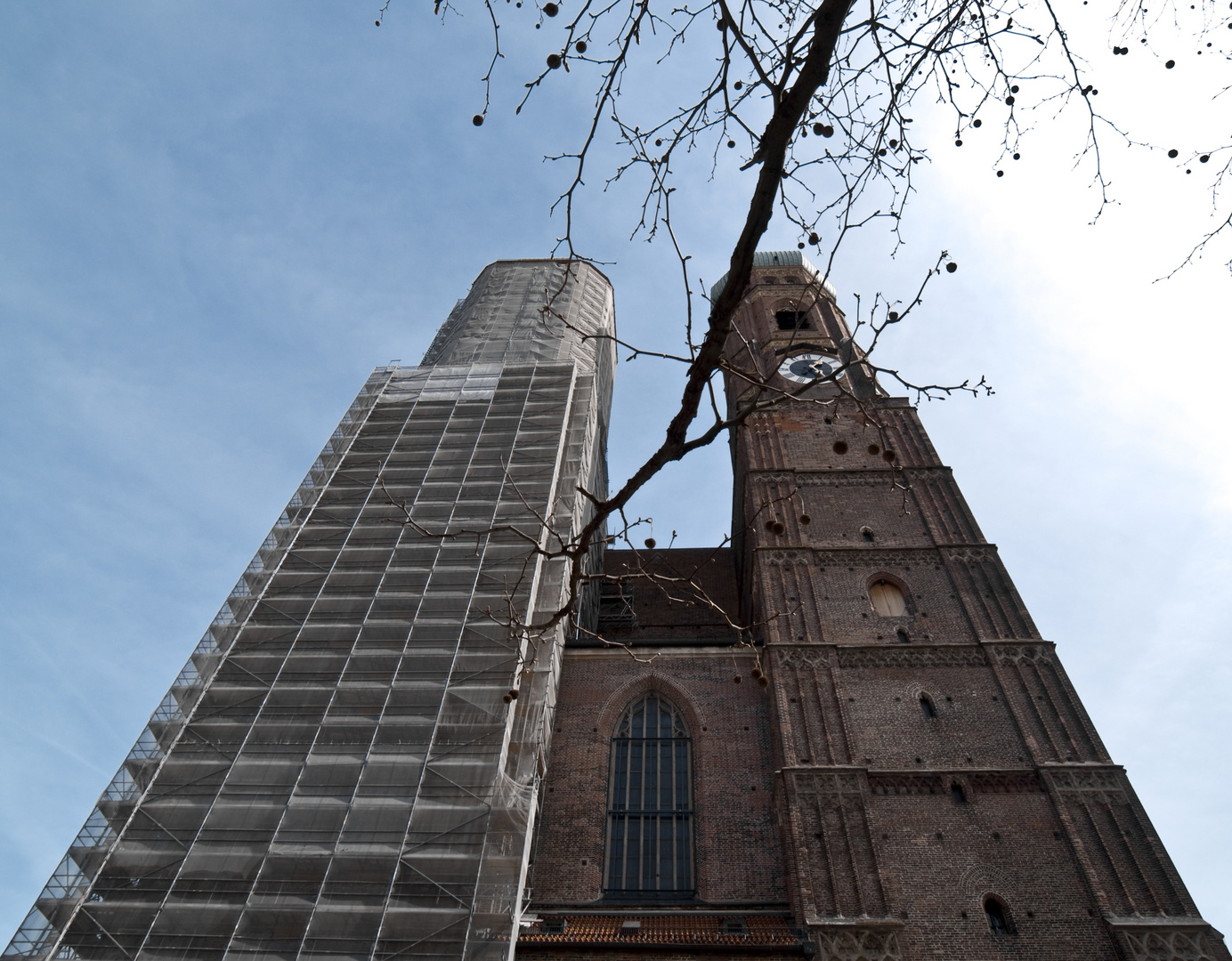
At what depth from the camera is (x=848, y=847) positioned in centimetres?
1348

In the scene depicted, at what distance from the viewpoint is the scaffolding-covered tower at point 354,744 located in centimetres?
1189

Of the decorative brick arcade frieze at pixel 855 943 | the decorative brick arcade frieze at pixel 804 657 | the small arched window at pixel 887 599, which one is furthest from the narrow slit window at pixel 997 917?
the small arched window at pixel 887 599

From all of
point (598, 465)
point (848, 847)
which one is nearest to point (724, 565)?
point (598, 465)

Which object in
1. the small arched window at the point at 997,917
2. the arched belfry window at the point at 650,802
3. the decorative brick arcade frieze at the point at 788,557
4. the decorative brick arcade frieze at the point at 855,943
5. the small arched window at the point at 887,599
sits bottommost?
the decorative brick arcade frieze at the point at 855,943

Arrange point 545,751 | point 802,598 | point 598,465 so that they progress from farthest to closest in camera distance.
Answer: point 598,465
point 802,598
point 545,751

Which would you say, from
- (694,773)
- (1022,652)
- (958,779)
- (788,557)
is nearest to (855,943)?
(958,779)

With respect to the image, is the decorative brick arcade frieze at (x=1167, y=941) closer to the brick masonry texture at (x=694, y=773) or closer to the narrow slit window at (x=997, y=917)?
the narrow slit window at (x=997, y=917)

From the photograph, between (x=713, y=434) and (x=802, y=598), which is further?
(x=802, y=598)

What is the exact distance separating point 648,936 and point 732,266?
1102 cm

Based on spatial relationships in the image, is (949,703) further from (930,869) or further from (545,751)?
(545,751)

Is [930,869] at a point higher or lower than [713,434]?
higher

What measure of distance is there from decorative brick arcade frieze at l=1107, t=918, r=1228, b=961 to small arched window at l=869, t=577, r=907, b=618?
695 centimetres

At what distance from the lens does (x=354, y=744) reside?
1416cm

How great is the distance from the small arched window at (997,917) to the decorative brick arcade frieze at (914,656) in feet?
15.4
